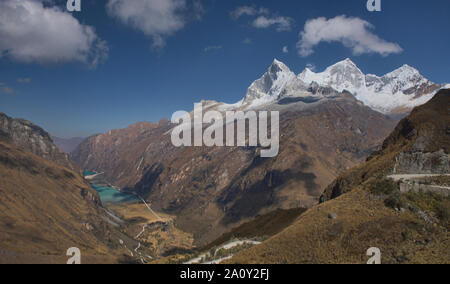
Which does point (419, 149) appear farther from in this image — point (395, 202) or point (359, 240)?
point (359, 240)

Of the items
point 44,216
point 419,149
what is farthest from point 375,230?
point 44,216

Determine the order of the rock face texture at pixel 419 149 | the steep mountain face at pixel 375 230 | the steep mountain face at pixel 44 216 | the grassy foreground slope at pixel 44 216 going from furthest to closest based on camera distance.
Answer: the steep mountain face at pixel 44 216, the grassy foreground slope at pixel 44 216, the rock face texture at pixel 419 149, the steep mountain face at pixel 375 230

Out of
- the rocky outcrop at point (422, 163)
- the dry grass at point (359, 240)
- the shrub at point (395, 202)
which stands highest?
the rocky outcrop at point (422, 163)

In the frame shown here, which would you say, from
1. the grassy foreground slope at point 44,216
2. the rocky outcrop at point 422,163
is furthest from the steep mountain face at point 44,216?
the rocky outcrop at point 422,163

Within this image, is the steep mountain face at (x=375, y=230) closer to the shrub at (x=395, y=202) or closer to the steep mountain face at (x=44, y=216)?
the shrub at (x=395, y=202)

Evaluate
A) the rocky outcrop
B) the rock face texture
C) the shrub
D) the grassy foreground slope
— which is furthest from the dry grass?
the grassy foreground slope

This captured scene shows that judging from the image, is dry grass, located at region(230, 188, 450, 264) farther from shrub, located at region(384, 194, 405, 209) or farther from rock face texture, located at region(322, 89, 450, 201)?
rock face texture, located at region(322, 89, 450, 201)

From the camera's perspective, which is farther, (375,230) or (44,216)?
(44,216)
